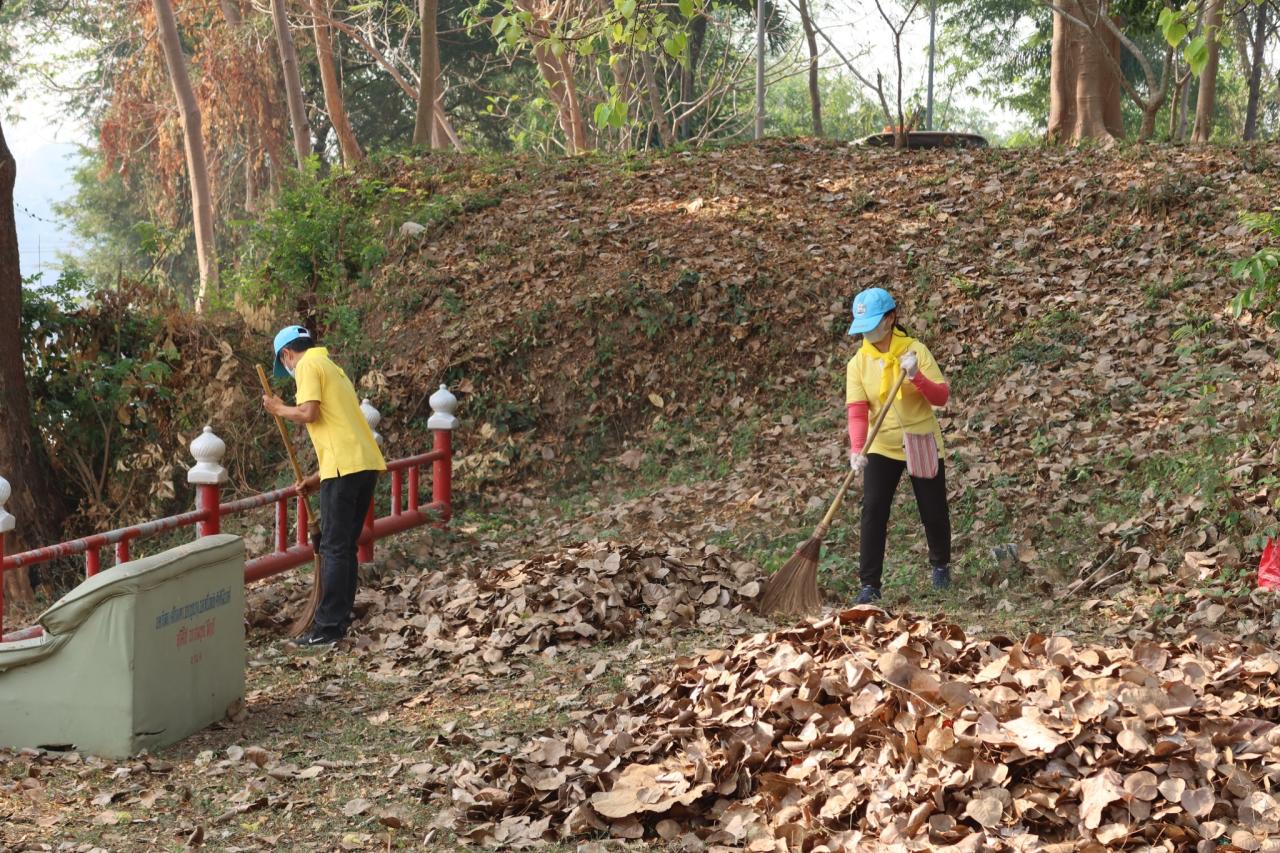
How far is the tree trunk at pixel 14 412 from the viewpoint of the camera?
9297 millimetres

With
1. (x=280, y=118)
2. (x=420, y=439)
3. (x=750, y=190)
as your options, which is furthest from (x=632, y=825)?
(x=280, y=118)

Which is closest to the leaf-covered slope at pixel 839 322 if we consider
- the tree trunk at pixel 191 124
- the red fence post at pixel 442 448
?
the red fence post at pixel 442 448

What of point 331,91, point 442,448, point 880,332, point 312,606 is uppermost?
point 331,91

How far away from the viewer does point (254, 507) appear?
8.40 m

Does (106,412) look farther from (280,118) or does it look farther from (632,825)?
(280,118)

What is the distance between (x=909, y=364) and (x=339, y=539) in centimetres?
331

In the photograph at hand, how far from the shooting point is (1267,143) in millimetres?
12898

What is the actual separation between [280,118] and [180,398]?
14.9 metres

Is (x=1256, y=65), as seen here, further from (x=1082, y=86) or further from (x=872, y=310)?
(x=872, y=310)

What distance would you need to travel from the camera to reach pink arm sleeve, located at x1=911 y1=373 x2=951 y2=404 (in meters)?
6.51

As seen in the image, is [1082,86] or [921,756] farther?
[1082,86]

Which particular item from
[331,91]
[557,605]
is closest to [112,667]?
[557,605]

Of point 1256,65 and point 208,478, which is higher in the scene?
point 1256,65

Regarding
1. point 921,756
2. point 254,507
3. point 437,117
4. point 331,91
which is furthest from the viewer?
point 437,117
